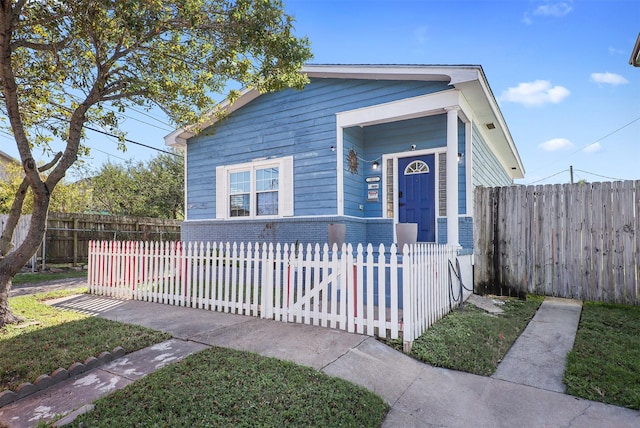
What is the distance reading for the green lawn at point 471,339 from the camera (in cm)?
357

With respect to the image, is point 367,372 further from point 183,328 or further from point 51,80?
point 51,80

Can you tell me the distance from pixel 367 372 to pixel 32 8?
671 cm

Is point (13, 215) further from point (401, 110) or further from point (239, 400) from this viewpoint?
point (401, 110)

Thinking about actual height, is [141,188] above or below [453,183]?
above

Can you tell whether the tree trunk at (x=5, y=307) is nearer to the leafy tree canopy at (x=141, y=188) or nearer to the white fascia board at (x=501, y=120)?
the white fascia board at (x=501, y=120)

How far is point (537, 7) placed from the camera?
886cm

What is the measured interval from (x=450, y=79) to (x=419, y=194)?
274 cm

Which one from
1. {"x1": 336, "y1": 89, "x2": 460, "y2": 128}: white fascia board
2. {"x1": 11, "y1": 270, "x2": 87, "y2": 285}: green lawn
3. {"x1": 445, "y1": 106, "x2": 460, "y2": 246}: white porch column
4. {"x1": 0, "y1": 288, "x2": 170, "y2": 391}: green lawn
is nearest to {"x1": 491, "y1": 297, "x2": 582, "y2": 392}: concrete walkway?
{"x1": 445, "y1": 106, "x2": 460, "y2": 246}: white porch column

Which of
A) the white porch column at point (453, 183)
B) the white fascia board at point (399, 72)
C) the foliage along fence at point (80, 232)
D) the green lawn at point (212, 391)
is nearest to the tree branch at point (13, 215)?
the green lawn at point (212, 391)

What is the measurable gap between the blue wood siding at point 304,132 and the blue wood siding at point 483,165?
1983 millimetres

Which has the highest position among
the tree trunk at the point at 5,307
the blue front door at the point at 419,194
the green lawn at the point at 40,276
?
the blue front door at the point at 419,194

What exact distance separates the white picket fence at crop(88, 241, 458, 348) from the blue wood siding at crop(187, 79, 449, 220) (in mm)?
3082

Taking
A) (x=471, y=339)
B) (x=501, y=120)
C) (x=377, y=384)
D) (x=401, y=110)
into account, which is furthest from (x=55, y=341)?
(x=501, y=120)

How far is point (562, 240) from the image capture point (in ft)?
20.9
